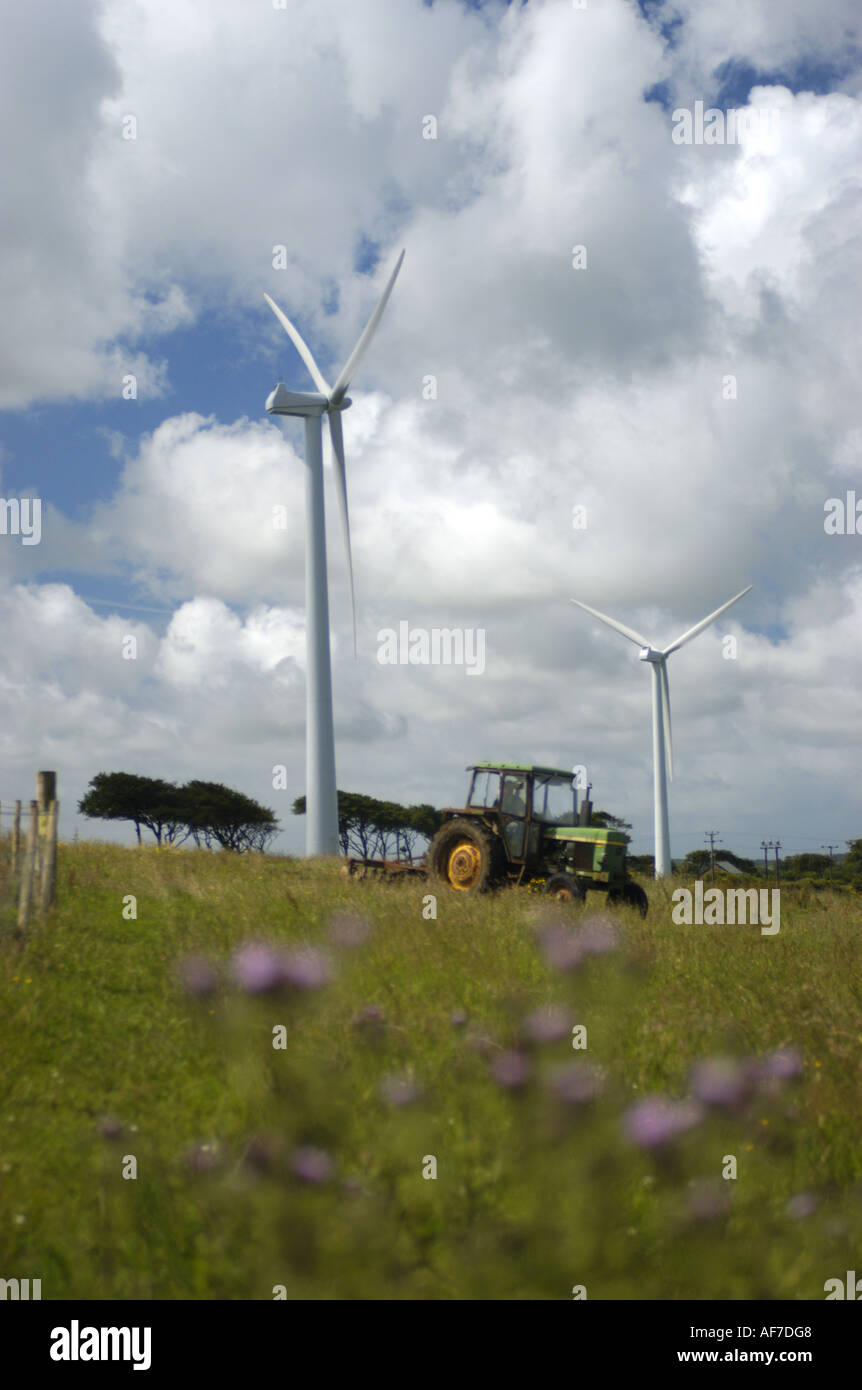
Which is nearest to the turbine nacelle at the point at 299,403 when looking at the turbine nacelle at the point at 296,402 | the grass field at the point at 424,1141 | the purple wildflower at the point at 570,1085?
the turbine nacelle at the point at 296,402

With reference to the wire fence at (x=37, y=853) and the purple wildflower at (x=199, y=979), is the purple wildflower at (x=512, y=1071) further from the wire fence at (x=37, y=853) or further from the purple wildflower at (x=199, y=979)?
the wire fence at (x=37, y=853)

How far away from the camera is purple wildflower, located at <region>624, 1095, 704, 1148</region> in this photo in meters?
3.74

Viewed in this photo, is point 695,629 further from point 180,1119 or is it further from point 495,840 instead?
point 180,1119

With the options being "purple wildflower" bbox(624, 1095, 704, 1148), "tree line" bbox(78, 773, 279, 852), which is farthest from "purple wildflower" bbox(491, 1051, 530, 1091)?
"tree line" bbox(78, 773, 279, 852)

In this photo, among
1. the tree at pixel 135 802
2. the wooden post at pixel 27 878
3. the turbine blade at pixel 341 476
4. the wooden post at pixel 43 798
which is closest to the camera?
the wooden post at pixel 27 878

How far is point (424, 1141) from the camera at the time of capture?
158 inches

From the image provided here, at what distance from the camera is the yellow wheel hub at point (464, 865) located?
53.4ft

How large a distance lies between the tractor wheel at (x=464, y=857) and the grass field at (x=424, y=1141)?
855cm

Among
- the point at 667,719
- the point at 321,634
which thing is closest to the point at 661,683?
the point at 667,719

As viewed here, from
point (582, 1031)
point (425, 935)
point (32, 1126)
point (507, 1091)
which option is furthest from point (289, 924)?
point (507, 1091)

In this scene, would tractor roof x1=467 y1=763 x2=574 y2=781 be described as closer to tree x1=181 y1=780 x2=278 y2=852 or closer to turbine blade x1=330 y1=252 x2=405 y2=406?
turbine blade x1=330 y1=252 x2=405 y2=406

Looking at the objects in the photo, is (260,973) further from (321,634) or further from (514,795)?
(321,634)

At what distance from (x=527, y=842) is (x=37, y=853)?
857cm
